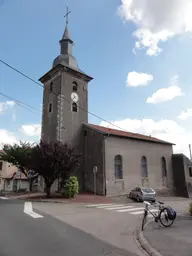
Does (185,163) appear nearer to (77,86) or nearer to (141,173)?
(141,173)

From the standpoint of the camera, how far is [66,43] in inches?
1222

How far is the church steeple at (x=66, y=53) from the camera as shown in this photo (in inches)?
1182

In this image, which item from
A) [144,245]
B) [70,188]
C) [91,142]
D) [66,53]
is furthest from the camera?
[66,53]

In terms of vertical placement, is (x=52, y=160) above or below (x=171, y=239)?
above

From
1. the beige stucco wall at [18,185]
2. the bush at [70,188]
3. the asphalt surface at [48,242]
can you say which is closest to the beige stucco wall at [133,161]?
the bush at [70,188]

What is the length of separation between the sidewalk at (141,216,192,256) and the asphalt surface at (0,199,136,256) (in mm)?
1019

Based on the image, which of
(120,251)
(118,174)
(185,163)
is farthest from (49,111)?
(120,251)

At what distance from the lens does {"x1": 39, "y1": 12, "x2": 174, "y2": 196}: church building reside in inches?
995

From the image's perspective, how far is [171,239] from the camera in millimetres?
6922

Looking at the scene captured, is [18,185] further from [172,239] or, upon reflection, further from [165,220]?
[172,239]

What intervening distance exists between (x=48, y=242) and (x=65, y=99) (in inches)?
883

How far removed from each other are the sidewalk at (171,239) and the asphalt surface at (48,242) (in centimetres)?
102

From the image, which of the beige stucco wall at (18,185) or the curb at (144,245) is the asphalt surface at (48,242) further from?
the beige stucco wall at (18,185)

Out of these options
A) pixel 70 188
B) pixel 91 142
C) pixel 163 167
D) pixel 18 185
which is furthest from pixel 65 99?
pixel 18 185
